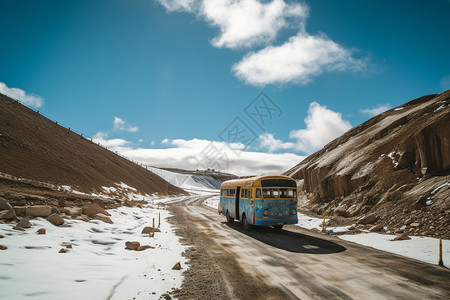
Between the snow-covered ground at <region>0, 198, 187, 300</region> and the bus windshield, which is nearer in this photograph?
the snow-covered ground at <region>0, 198, 187, 300</region>

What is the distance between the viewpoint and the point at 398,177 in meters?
18.3

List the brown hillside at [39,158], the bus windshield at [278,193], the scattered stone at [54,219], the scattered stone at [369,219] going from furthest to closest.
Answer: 1. the brown hillside at [39,158]
2. the scattered stone at [369,219]
3. the bus windshield at [278,193]
4. the scattered stone at [54,219]

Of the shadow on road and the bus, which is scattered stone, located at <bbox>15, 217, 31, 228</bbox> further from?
the bus

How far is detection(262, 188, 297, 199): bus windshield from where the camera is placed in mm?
14539

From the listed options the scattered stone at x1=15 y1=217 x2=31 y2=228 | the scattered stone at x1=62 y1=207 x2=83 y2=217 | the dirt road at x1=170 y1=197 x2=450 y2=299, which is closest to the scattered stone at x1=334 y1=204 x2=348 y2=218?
the dirt road at x1=170 y1=197 x2=450 y2=299

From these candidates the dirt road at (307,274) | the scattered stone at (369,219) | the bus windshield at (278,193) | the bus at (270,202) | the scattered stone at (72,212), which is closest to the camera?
the dirt road at (307,274)

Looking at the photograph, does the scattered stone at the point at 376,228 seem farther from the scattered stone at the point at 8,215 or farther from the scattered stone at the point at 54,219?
the scattered stone at the point at 8,215

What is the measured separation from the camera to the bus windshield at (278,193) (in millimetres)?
14539

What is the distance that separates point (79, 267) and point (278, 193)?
10743 mm

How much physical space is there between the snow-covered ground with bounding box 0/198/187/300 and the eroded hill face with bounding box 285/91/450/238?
12.8 m

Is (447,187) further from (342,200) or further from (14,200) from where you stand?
(14,200)

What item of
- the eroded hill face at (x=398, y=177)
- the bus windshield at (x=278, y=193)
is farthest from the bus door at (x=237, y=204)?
the eroded hill face at (x=398, y=177)

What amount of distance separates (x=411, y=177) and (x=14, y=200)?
2493 centimetres

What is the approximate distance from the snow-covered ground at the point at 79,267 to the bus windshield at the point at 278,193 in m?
5.91
